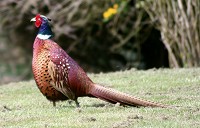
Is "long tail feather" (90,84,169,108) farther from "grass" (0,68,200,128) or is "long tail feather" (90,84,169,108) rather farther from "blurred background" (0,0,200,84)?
"blurred background" (0,0,200,84)

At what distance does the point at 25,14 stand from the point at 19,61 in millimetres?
Answer: 3141

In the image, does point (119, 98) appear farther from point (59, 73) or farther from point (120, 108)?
point (59, 73)

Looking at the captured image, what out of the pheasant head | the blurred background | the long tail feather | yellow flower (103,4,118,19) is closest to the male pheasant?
the long tail feather

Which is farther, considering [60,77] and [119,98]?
[60,77]

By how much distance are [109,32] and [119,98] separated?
1049cm

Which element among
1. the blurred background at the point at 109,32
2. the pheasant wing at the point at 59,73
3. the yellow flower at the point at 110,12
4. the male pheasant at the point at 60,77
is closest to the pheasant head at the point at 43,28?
the male pheasant at the point at 60,77

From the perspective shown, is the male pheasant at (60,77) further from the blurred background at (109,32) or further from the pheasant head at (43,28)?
the blurred background at (109,32)

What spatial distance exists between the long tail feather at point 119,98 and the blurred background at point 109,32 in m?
6.09

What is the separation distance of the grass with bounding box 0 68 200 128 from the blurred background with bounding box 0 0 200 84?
2.66m

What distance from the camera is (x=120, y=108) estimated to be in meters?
8.06

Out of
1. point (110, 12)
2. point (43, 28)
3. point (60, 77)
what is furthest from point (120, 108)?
point (110, 12)

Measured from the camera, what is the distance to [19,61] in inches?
842

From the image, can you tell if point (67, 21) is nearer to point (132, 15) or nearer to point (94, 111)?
point (132, 15)

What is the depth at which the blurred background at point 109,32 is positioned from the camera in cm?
1416
